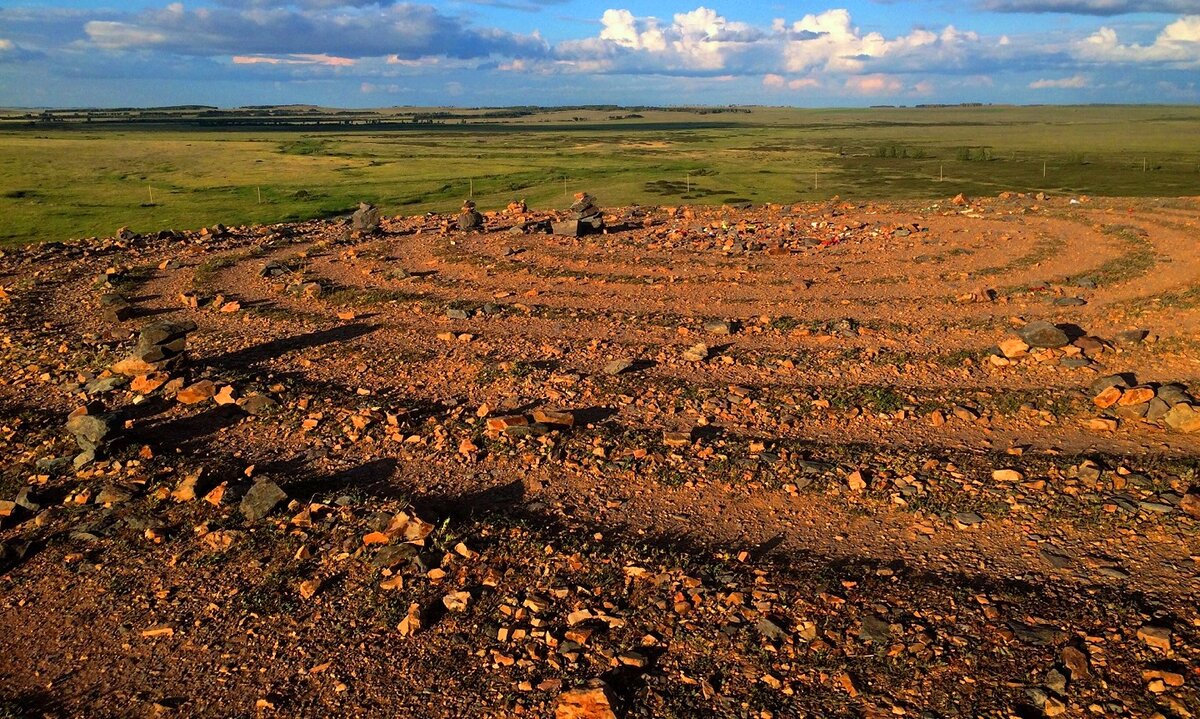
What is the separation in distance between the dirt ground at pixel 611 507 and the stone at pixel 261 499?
0.05 metres

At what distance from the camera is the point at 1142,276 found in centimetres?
2222

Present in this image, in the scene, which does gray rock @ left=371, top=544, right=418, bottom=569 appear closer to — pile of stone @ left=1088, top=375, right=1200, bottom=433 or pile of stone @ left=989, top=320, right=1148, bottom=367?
pile of stone @ left=1088, top=375, right=1200, bottom=433

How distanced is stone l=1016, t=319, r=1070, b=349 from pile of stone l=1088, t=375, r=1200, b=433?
2224mm

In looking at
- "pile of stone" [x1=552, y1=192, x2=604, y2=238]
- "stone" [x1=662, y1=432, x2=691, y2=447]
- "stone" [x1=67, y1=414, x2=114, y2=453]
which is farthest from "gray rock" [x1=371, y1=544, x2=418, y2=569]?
"pile of stone" [x1=552, y1=192, x2=604, y2=238]

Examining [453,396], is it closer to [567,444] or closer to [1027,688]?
[567,444]

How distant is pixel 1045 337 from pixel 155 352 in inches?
730

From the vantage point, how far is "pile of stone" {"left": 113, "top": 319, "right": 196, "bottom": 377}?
1623 centimetres

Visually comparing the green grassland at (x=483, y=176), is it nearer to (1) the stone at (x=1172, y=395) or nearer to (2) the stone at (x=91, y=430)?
(2) the stone at (x=91, y=430)

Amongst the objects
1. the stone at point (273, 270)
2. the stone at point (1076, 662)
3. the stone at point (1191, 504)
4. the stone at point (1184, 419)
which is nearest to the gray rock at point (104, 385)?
the stone at point (273, 270)

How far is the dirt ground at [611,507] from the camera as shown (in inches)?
300

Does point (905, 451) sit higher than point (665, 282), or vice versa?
point (665, 282)

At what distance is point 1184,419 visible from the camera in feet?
40.5

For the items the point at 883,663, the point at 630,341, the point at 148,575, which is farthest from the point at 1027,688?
the point at 630,341

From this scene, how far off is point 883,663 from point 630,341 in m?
11.1
